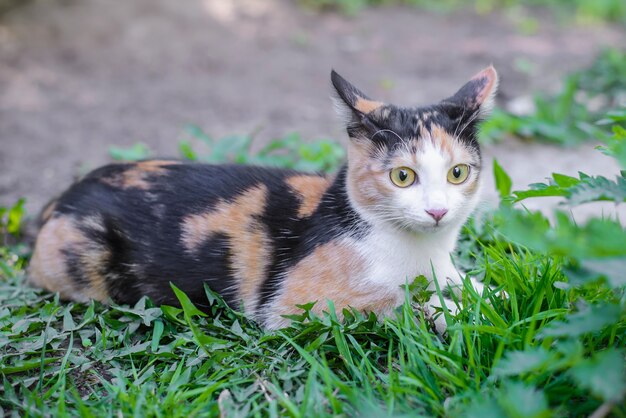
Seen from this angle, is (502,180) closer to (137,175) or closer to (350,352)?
(350,352)

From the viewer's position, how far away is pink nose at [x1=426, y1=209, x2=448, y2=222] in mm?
2393

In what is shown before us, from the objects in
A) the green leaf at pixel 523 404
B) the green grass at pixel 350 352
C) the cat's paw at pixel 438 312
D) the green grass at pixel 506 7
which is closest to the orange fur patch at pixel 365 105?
the green grass at pixel 350 352

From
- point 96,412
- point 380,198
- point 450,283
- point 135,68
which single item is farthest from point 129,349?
point 135,68

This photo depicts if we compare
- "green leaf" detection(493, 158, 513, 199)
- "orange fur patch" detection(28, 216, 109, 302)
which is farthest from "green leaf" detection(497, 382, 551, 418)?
"orange fur patch" detection(28, 216, 109, 302)

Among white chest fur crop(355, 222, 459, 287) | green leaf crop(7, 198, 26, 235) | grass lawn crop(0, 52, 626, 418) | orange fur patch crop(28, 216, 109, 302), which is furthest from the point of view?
green leaf crop(7, 198, 26, 235)

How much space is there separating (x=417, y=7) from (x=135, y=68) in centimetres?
451

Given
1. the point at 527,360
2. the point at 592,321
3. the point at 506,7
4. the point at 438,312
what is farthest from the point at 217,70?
the point at 592,321

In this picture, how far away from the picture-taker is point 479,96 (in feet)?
8.83

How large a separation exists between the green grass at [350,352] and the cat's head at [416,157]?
25 centimetres

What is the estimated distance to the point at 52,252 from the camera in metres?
3.06

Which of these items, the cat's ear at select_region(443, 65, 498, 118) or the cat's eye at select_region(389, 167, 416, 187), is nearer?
the cat's eye at select_region(389, 167, 416, 187)

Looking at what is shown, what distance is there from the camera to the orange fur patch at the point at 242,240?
9.44 feet

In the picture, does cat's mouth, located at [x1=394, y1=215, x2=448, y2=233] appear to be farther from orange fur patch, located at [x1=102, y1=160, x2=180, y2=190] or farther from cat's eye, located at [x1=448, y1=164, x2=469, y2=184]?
orange fur patch, located at [x1=102, y1=160, x2=180, y2=190]

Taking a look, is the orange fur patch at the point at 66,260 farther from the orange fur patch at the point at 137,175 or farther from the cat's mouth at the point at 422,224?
the cat's mouth at the point at 422,224
